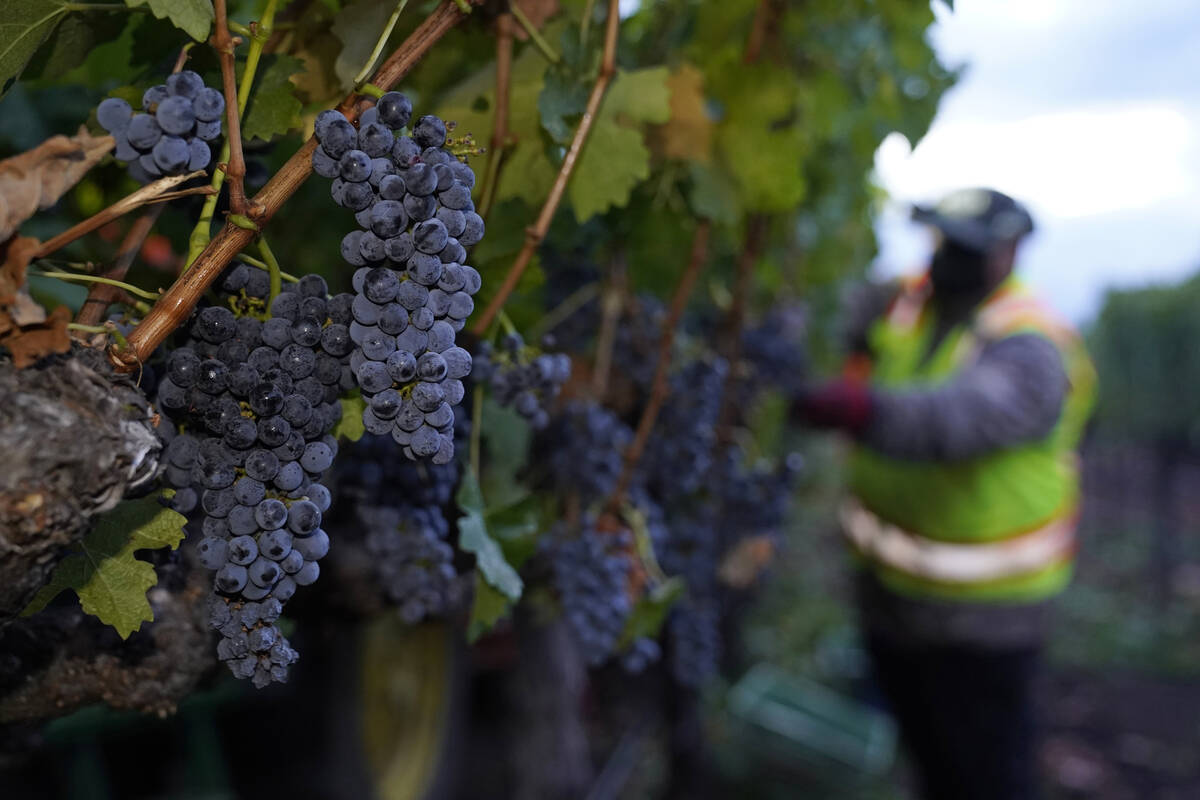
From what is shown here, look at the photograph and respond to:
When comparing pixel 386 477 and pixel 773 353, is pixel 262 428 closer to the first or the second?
pixel 386 477

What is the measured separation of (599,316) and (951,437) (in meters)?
1.56

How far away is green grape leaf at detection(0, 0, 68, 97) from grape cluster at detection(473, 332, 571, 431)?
0.50m

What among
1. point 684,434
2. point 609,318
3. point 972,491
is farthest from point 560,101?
point 972,491

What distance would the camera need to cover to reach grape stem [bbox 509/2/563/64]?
0.93 meters

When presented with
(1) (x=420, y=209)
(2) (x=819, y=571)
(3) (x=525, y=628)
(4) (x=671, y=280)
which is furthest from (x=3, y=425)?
(2) (x=819, y=571)

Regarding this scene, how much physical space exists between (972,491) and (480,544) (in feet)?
8.42

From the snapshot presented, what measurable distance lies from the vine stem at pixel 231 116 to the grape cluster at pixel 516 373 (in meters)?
0.40

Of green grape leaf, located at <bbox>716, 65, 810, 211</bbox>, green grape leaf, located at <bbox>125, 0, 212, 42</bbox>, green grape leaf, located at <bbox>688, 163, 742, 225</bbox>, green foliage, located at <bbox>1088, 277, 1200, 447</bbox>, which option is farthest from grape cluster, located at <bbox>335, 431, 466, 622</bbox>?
green foliage, located at <bbox>1088, 277, 1200, 447</bbox>

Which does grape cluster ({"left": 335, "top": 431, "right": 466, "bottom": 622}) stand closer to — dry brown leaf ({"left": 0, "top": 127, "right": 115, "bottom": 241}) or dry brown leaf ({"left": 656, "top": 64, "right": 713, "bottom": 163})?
dry brown leaf ({"left": 0, "top": 127, "right": 115, "bottom": 241})

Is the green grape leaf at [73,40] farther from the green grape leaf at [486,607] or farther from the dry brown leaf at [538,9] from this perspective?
the green grape leaf at [486,607]

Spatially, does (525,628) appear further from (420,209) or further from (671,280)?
(420,209)

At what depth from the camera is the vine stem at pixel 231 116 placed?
2.06 ft

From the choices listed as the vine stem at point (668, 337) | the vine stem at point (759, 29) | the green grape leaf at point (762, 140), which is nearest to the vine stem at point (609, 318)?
the vine stem at point (668, 337)

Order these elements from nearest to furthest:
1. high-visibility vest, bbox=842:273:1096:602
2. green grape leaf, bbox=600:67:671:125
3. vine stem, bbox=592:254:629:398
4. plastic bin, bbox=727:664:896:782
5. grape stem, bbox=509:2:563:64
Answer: grape stem, bbox=509:2:563:64 → green grape leaf, bbox=600:67:671:125 → vine stem, bbox=592:254:629:398 → high-visibility vest, bbox=842:273:1096:602 → plastic bin, bbox=727:664:896:782
